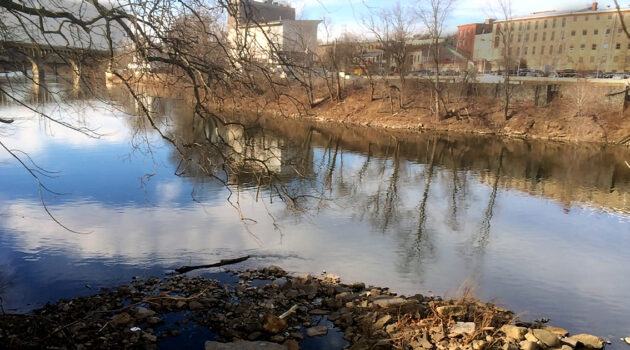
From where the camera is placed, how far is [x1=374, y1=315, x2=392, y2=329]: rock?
612cm

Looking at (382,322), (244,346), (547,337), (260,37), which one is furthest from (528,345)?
(260,37)

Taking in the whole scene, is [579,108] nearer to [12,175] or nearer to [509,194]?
[509,194]

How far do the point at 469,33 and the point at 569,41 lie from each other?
56.0 feet

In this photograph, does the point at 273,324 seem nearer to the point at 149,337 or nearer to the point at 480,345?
the point at 149,337

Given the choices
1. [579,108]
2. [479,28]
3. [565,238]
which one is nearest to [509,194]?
[565,238]

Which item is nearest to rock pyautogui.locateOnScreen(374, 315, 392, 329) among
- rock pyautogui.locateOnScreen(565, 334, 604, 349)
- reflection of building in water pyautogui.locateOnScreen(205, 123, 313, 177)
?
reflection of building in water pyautogui.locateOnScreen(205, 123, 313, 177)

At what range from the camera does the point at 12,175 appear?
539 inches

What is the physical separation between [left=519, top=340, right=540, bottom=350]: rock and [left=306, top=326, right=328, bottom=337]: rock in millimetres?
2324

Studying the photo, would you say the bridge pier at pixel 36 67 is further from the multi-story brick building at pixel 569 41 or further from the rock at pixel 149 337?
the multi-story brick building at pixel 569 41

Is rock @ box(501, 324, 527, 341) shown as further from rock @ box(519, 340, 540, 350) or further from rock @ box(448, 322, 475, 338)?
rock @ box(448, 322, 475, 338)

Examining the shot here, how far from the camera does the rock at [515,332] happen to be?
602 centimetres

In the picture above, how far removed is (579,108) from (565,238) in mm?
19917

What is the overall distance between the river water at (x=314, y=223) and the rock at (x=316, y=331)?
4.92 ft

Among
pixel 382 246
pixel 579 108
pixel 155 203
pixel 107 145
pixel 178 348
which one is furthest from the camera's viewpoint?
pixel 579 108
